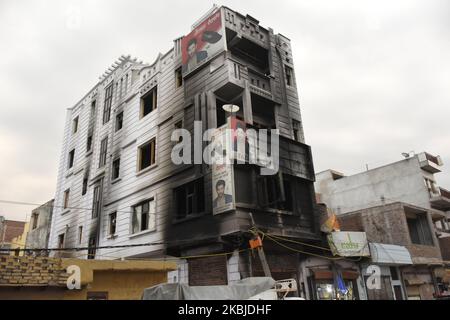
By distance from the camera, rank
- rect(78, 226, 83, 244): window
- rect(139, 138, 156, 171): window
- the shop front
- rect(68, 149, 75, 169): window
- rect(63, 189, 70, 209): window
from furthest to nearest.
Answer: rect(68, 149, 75, 169): window → rect(63, 189, 70, 209): window → rect(78, 226, 83, 244): window → rect(139, 138, 156, 171): window → the shop front

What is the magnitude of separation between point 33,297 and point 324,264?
14088mm

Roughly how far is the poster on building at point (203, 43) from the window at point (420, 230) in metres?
20.5

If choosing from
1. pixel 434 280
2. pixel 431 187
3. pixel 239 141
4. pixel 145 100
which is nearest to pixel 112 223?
pixel 145 100

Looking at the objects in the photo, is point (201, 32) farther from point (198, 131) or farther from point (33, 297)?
point (33, 297)

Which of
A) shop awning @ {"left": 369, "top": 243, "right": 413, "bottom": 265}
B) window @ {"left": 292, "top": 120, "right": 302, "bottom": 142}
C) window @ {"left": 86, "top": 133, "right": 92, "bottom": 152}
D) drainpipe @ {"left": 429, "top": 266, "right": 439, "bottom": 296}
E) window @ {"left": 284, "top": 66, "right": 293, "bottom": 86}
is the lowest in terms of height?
drainpipe @ {"left": 429, "top": 266, "right": 439, "bottom": 296}

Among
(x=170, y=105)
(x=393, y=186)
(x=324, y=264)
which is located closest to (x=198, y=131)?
(x=170, y=105)

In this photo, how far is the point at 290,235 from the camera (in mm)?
17203

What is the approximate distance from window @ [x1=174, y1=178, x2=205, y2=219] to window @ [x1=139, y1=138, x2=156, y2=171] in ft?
12.8

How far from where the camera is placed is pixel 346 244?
19047mm

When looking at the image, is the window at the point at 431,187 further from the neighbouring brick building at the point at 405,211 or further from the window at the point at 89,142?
the window at the point at 89,142

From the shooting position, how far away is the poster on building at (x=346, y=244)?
61.7 feet

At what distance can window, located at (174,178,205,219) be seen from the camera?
17.8m

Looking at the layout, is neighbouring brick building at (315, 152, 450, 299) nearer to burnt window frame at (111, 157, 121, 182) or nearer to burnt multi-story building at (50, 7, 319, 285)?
burnt multi-story building at (50, 7, 319, 285)

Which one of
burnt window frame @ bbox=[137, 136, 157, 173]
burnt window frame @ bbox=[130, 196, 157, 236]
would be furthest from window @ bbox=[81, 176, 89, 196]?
burnt window frame @ bbox=[130, 196, 157, 236]
